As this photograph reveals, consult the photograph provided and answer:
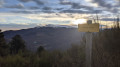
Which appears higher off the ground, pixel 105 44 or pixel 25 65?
pixel 105 44

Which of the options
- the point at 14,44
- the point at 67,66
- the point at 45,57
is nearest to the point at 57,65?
the point at 67,66

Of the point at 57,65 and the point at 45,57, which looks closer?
the point at 57,65

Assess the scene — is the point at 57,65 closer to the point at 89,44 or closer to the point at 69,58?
the point at 69,58

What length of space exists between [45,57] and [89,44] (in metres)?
2.58

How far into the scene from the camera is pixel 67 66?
20.2 feet

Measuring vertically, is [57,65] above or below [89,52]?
below

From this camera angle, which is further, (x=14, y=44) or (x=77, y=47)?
(x=14, y=44)

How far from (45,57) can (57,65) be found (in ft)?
3.52

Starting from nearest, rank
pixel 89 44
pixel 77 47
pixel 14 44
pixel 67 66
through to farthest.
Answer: pixel 89 44 < pixel 67 66 < pixel 77 47 < pixel 14 44

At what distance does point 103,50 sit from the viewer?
623 cm

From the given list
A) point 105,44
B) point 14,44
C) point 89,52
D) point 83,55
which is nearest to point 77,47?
point 83,55

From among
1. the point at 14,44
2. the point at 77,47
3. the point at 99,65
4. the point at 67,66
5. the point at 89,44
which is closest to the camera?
the point at 89,44

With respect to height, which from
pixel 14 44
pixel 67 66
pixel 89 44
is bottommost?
pixel 14 44

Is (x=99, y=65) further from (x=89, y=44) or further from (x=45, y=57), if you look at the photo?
(x=45, y=57)
